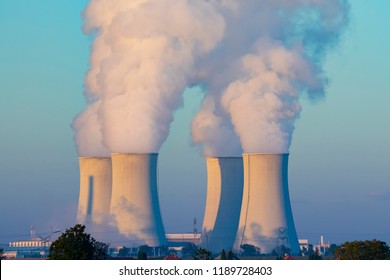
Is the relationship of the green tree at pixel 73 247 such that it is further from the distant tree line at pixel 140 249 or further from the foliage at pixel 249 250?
the foliage at pixel 249 250

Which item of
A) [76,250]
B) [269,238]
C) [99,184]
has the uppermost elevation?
[99,184]

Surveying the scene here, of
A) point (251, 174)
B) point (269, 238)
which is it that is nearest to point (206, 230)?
point (269, 238)

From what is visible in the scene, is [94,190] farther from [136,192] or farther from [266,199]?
[266,199]

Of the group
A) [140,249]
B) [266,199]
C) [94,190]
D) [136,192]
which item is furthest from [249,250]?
[136,192]

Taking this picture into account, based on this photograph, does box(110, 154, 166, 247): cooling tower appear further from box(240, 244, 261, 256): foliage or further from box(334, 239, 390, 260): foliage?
box(334, 239, 390, 260): foliage

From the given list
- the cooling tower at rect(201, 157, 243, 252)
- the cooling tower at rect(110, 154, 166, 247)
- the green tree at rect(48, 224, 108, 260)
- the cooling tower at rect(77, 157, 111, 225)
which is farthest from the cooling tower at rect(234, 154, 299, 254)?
the green tree at rect(48, 224, 108, 260)
